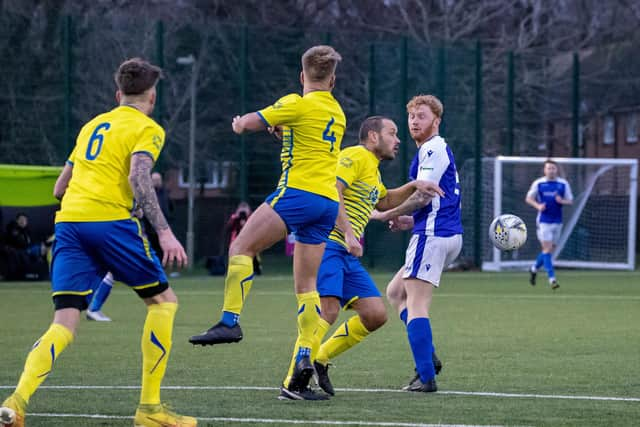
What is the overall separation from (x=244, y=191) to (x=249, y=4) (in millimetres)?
12426

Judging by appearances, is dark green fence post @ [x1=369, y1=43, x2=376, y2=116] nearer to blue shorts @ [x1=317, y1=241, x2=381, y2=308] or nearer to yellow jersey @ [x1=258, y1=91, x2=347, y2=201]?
blue shorts @ [x1=317, y1=241, x2=381, y2=308]

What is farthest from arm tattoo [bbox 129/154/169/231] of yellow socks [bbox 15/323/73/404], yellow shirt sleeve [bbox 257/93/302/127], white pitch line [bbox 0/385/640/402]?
white pitch line [bbox 0/385/640/402]

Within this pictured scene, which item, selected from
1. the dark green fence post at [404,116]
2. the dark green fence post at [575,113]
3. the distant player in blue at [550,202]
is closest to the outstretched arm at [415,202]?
the distant player in blue at [550,202]

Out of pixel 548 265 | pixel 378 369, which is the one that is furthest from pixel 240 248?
pixel 548 265

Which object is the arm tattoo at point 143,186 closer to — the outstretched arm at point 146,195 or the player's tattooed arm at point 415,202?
the outstretched arm at point 146,195

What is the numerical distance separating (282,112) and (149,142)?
119 centimetres

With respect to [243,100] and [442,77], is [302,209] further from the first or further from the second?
[442,77]

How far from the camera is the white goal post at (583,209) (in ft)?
92.7

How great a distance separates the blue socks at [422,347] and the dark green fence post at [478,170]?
66.9 ft

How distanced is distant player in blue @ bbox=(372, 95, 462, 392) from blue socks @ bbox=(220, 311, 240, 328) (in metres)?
1.48

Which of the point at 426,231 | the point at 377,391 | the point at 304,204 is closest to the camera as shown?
the point at 304,204

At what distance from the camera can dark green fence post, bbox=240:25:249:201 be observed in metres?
27.9

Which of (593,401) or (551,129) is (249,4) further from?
(593,401)

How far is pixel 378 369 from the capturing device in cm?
962
